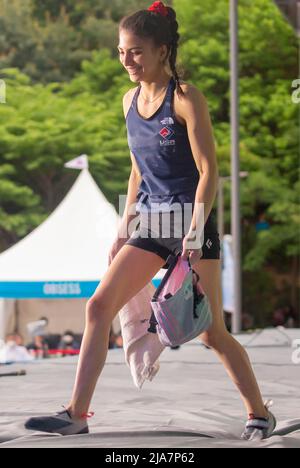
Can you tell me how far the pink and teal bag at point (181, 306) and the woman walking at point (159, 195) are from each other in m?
0.09

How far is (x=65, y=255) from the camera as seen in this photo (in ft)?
54.2

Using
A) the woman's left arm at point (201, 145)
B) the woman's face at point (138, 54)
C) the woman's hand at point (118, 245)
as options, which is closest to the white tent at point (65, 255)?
the woman's hand at point (118, 245)

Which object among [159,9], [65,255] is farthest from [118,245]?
[65,255]

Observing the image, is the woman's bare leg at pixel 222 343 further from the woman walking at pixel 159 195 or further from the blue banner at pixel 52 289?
the blue banner at pixel 52 289

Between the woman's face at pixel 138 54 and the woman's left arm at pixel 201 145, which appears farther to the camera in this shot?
the woman's face at pixel 138 54

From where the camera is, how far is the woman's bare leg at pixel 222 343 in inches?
207

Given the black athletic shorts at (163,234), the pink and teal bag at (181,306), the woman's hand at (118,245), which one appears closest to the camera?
the pink and teal bag at (181,306)

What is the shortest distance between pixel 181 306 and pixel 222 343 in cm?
34

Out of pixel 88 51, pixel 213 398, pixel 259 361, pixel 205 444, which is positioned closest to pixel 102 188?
pixel 88 51

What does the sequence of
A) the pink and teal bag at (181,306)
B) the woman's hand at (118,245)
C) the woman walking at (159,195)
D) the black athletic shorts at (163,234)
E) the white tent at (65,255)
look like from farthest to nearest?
the white tent at (65,255)
the woman's hand at (118,245)
the black athletic shorts at (163,234)
the woman walking at (159,195)
the pink and teal bag at (181,306)

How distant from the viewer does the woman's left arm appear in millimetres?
5148

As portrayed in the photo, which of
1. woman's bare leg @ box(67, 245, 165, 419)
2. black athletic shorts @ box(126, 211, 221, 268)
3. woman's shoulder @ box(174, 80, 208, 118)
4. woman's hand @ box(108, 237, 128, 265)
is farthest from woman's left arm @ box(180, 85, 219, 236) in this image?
woman's hand @ box(108, 237, 128, 265)

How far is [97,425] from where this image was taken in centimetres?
598

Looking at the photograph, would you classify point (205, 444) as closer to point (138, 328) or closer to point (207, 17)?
point (138, 328)
